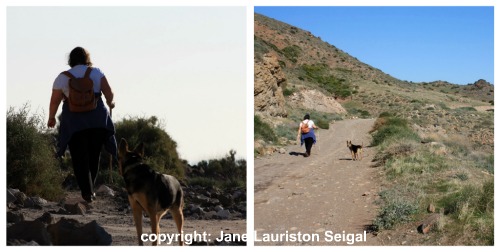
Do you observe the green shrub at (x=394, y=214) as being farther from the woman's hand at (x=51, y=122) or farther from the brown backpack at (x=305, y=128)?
the brown backpack at (x=305, y=128)

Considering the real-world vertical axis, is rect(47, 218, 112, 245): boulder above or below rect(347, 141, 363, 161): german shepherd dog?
below

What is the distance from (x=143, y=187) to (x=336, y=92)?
48.6 meters

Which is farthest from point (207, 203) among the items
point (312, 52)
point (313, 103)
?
point (312, 52)

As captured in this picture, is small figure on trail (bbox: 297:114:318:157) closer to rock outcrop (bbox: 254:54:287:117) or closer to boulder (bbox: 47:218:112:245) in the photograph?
boulder (bbox: 47:218:112:245)

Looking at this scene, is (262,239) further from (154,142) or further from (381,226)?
(154,142)

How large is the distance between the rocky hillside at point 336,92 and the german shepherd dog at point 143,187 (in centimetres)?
1886

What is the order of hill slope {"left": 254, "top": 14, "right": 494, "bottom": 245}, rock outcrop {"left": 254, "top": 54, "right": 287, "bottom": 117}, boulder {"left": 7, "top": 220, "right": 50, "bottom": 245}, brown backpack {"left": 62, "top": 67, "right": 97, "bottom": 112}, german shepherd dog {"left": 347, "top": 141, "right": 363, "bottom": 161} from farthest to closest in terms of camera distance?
rock outcrop {"left": 254, "top": 54, "right": 287, "bottom": 117} < german shepherd dog {"left": 347, "top": 141, "right": 363, "bottom": 161} < hill slope {"left": 254, "top": 14, "right": 494, "bottom": 245} < boulder {"left": 7, "top": 220, "right": 50, "bottom": 245} < brown backpack {"left": 62, "top": 67, "right": 97, "bottom": 112}

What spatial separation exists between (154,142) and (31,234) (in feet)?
29.7

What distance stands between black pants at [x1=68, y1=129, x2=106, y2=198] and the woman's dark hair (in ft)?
1.76

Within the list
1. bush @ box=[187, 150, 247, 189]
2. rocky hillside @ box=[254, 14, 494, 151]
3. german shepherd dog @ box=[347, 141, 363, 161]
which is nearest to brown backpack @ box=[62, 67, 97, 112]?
german shepherd dog @ box=[347, 141, 363, 161]

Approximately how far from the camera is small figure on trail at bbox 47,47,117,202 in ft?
17.1

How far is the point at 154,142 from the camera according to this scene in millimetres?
14953

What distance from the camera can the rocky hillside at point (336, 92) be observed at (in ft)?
93.9

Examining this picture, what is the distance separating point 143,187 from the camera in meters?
5.44
